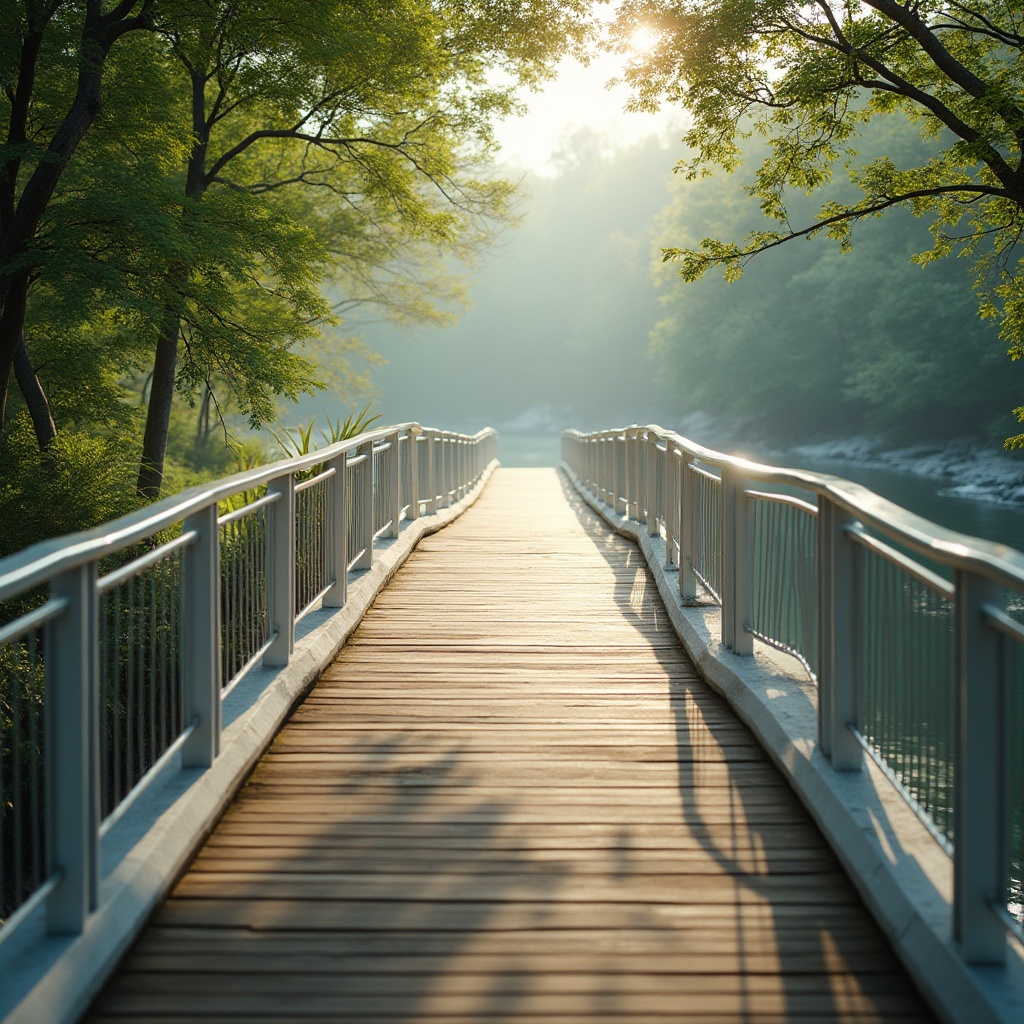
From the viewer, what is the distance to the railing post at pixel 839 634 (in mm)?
3658

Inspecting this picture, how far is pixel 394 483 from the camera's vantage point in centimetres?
973

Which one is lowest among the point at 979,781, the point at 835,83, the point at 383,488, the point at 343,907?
the point at 343,907

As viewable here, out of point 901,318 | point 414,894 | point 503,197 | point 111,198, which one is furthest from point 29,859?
point 901,318

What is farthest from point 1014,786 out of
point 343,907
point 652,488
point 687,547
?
point 343,907

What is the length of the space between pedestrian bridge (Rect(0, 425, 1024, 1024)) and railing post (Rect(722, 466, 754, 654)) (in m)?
0.02

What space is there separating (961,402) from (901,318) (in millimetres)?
3852

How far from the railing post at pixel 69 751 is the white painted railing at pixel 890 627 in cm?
199

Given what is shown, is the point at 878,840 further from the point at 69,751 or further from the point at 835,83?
the point at 835,83

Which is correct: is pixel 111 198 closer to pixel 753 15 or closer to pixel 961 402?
pixel 753 15

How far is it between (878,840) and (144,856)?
2029 mm

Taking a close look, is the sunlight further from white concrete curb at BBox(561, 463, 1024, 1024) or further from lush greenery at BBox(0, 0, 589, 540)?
white concrete curb at BBox(561, 463, 1024, 1024)

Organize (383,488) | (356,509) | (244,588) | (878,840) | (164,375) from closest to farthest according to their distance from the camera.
Answer: (878,840)
(244,588)
(356,509)
(383,488)
(164,375)

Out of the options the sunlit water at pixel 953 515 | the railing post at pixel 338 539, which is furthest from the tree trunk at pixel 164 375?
the sunlit water at pixel 953 515

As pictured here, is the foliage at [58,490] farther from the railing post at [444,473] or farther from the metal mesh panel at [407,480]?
the railing post at [444,473]
